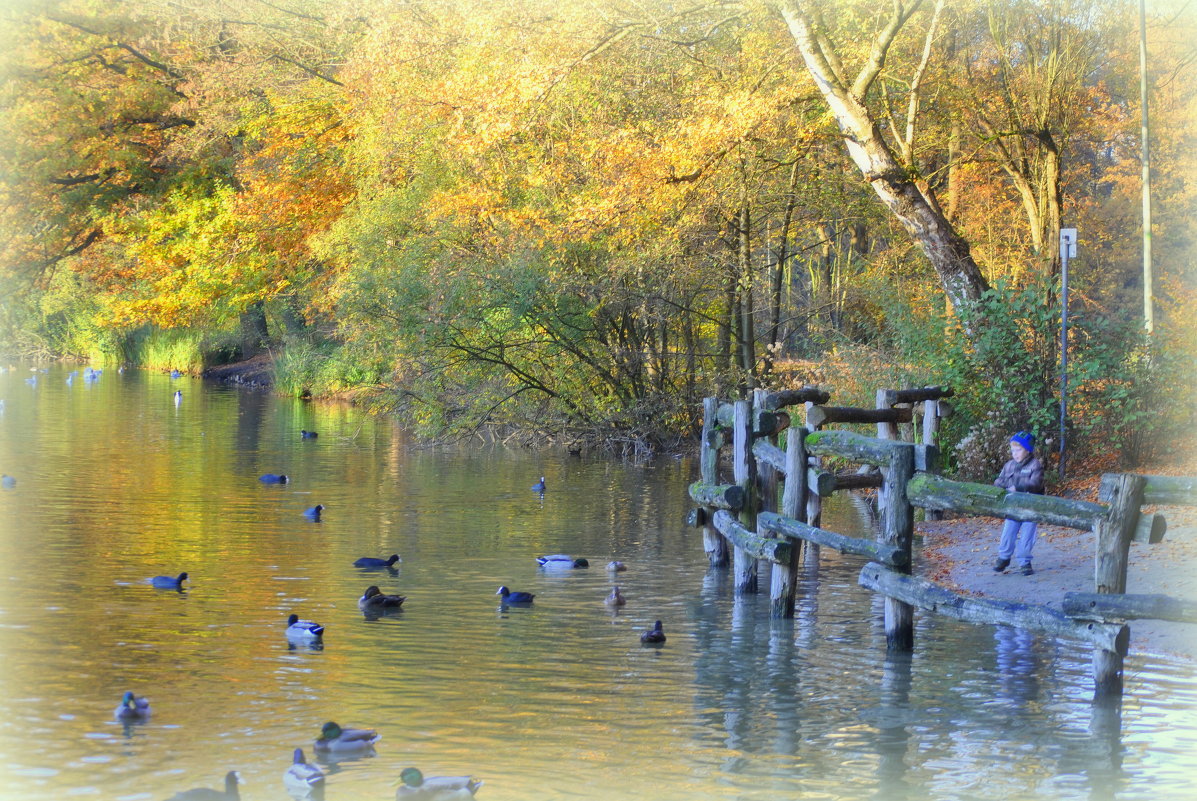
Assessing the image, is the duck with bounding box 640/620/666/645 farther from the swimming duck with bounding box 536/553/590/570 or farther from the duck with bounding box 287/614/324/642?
the swimming duck with bounding box 536/553/590/570

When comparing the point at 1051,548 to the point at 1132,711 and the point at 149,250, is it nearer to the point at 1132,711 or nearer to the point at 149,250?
Result: the point at 1132,711

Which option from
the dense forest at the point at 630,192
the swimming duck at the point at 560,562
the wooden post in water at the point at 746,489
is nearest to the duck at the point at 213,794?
the wooden post in water at the point at 746,489

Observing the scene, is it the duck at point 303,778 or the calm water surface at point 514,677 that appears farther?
the calm water surface at point 514,677

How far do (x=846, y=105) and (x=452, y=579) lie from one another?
974 cm

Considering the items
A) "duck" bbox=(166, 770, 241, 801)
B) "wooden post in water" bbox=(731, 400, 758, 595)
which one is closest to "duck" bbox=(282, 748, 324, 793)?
"duck" bbox=(166, 770, 241, 801)

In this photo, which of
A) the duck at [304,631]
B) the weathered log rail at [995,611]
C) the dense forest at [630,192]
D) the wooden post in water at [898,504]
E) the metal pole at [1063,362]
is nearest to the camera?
the weathered log rail at [995,611]

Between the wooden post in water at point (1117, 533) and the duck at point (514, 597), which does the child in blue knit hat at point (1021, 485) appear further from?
the duck at point (514, 597)

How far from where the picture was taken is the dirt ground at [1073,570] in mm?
11391

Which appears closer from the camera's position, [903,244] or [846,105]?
[846,105]

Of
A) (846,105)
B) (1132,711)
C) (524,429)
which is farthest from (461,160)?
(1132,711)

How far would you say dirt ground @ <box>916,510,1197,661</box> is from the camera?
11391 millimetres

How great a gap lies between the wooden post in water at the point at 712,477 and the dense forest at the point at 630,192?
15.8 feet

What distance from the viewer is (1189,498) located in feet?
28.2

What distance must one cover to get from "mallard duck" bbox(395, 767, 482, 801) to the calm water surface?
14.0 inches
